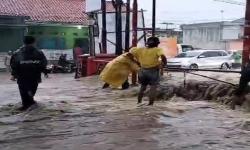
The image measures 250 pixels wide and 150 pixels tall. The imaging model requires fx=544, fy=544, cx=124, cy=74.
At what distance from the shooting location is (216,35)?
5981cm

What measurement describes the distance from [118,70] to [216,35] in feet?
A: 155

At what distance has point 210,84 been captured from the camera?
1369cm

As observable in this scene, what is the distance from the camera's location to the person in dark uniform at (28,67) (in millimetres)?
10914

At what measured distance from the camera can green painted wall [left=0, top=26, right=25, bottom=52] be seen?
1350 inches

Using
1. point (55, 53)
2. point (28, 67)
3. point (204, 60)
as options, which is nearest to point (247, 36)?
point (28, 67)

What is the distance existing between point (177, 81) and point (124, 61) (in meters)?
2.24

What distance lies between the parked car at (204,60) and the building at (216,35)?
954 inches

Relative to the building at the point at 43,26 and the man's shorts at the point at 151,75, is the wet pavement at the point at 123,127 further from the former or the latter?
the building at the point at 43,26

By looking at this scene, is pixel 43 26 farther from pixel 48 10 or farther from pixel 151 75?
pixel 151 75

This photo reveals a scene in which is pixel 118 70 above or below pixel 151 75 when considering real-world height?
below

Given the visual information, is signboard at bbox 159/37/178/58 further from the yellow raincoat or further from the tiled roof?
the yellow raincoat

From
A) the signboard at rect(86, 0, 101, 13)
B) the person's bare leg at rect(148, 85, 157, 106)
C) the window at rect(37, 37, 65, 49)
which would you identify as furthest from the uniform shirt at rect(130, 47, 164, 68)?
the window at rect(37, 37, 65, 49)

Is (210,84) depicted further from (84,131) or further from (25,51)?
(84,131)

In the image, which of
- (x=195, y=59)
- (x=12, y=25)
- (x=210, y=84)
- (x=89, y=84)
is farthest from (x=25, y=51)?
(x=12, y=25)
